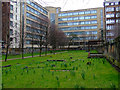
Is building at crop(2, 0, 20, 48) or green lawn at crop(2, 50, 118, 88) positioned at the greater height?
building at crop(2, 0, 20, 48)

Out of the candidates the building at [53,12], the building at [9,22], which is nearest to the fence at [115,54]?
the building at [53,12]

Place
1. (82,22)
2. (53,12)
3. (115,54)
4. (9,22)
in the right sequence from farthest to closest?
(82,22) < (9,22) < (53,12) < (115,54)

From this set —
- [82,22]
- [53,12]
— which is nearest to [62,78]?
[53,12]

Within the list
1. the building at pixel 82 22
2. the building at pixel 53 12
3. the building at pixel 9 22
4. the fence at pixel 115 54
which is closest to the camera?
the building at pixel 53 12

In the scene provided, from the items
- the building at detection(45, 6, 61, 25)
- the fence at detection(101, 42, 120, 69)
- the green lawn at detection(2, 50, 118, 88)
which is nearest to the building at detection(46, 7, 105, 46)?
the building at detection(45, 6, 61, 25)

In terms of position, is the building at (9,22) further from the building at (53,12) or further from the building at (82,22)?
the building at (82,22)

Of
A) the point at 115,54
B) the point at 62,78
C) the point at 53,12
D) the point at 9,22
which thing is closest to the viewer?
the point at 62,78

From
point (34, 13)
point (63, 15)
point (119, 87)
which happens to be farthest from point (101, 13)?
point (119, 87)

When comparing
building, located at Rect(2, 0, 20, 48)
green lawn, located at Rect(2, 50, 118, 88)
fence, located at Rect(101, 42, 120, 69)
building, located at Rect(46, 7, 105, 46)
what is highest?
building, located at Rect(46, 7, 105, 46)

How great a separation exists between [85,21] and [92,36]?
13.2 m

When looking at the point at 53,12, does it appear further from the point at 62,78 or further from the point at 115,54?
the point at 62,78

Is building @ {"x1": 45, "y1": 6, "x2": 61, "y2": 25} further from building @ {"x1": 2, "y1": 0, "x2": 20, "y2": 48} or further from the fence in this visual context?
the fence

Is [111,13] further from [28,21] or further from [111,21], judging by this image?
[28,21]

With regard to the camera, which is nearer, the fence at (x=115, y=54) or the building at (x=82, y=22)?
the fence at (x=115, y=54)
